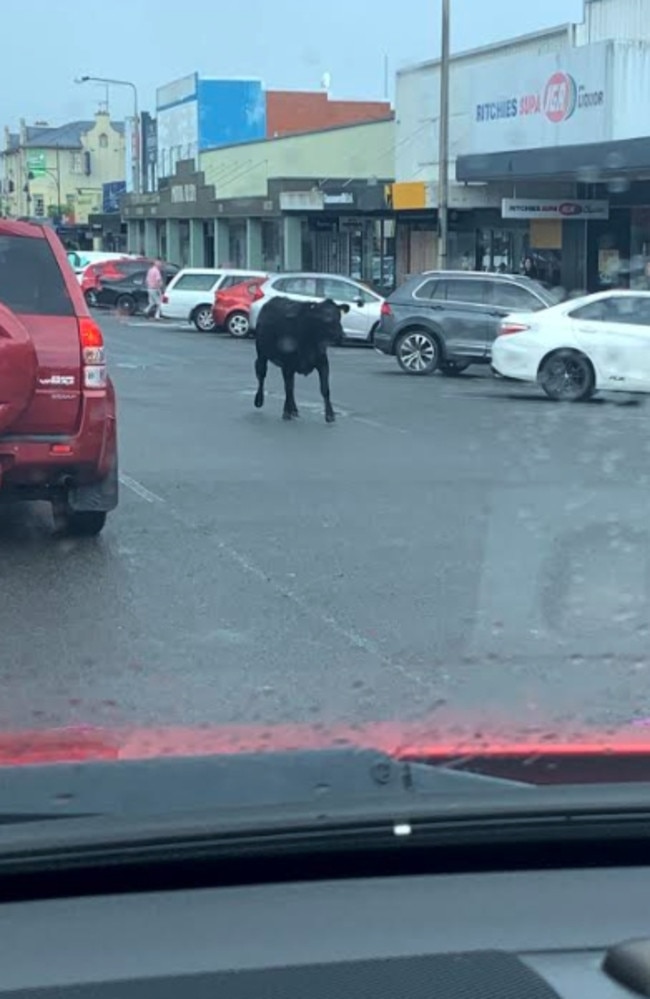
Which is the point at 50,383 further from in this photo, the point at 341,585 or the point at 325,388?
the point at 325,388

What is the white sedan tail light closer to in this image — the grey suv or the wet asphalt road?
the grey suv

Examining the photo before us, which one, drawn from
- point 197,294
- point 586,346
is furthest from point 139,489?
point 197,294

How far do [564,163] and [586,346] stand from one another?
11.8 metres

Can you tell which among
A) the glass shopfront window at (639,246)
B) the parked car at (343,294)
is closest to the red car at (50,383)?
the parked car at (343,294)

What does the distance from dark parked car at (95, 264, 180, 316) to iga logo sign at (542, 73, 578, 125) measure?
14.1 meters

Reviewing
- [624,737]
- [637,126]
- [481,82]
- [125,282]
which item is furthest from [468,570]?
[125,282]

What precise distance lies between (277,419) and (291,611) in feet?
30.5

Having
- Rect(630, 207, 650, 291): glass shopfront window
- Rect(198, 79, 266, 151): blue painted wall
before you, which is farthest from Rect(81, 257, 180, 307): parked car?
Rect(198, 79, 266, 151): blue painted wall

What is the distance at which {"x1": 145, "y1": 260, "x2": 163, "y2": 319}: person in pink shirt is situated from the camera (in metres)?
42.3

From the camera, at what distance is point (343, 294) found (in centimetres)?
3112

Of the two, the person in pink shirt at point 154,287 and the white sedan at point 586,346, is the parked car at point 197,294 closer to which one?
the person in pink shirt at point 154,287

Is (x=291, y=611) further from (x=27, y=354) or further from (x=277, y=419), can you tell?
(x=277, y=419)

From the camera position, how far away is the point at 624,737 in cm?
371

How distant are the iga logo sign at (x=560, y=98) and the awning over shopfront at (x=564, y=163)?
38.5 inches
